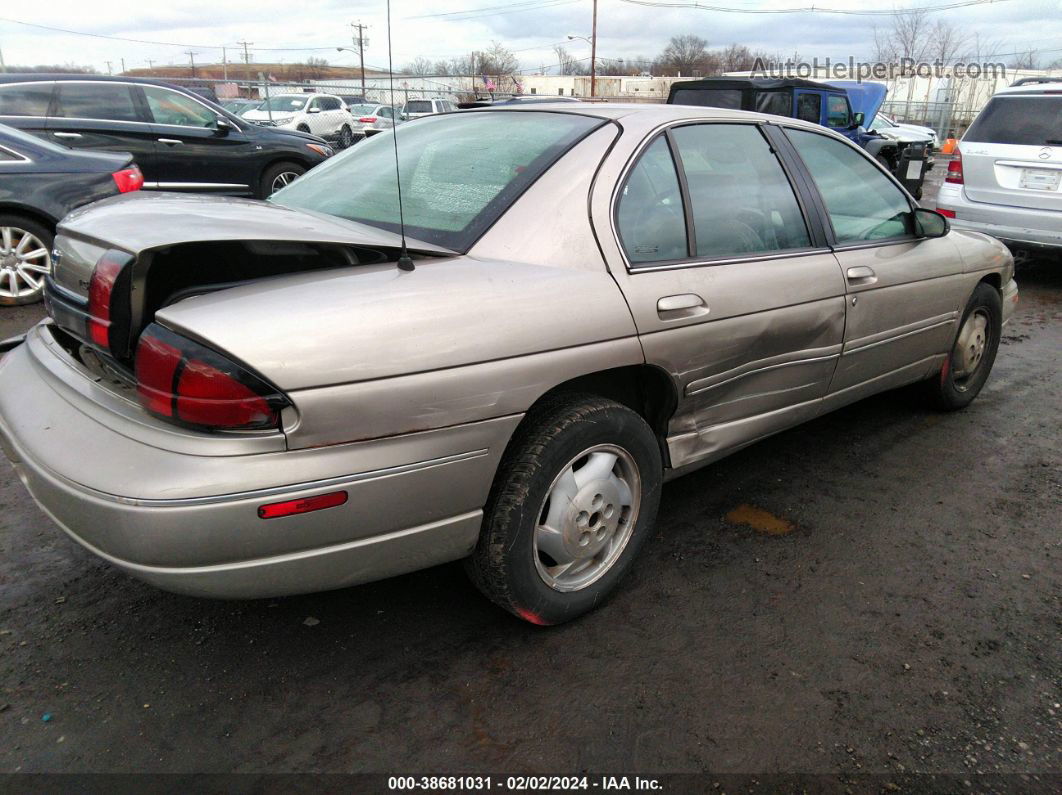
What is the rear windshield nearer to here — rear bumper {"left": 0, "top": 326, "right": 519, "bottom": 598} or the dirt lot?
the dirt lot

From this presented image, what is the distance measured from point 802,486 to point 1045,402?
2215 mm

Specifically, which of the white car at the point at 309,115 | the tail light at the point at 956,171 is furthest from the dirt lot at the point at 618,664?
the white car at the point at 309,115

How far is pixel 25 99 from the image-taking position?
8.00 m

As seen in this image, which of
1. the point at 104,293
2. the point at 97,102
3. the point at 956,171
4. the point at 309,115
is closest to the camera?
the point at 104,293

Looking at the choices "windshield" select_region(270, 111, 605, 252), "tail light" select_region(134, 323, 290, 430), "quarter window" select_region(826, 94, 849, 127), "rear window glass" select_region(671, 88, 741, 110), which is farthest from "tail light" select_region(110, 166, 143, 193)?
"quarter window" select_region(826, 94, 849, 127)

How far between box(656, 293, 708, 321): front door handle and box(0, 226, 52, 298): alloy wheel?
17.8ft

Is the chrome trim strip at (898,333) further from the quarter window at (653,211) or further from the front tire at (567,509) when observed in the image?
the front tire at (567,509)

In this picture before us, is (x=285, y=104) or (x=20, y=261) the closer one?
(x=20, y=261)

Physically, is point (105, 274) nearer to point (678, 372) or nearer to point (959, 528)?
point (678, 372)

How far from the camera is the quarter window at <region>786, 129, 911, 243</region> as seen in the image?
338cm

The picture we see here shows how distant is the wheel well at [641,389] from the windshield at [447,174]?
1.97 feet

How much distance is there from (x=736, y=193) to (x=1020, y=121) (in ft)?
20.7

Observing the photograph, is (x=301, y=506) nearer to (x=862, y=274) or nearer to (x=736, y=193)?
(x=736, y=193)

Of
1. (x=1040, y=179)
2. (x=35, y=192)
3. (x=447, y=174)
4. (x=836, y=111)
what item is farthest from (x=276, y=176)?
(x=836, y=111)
